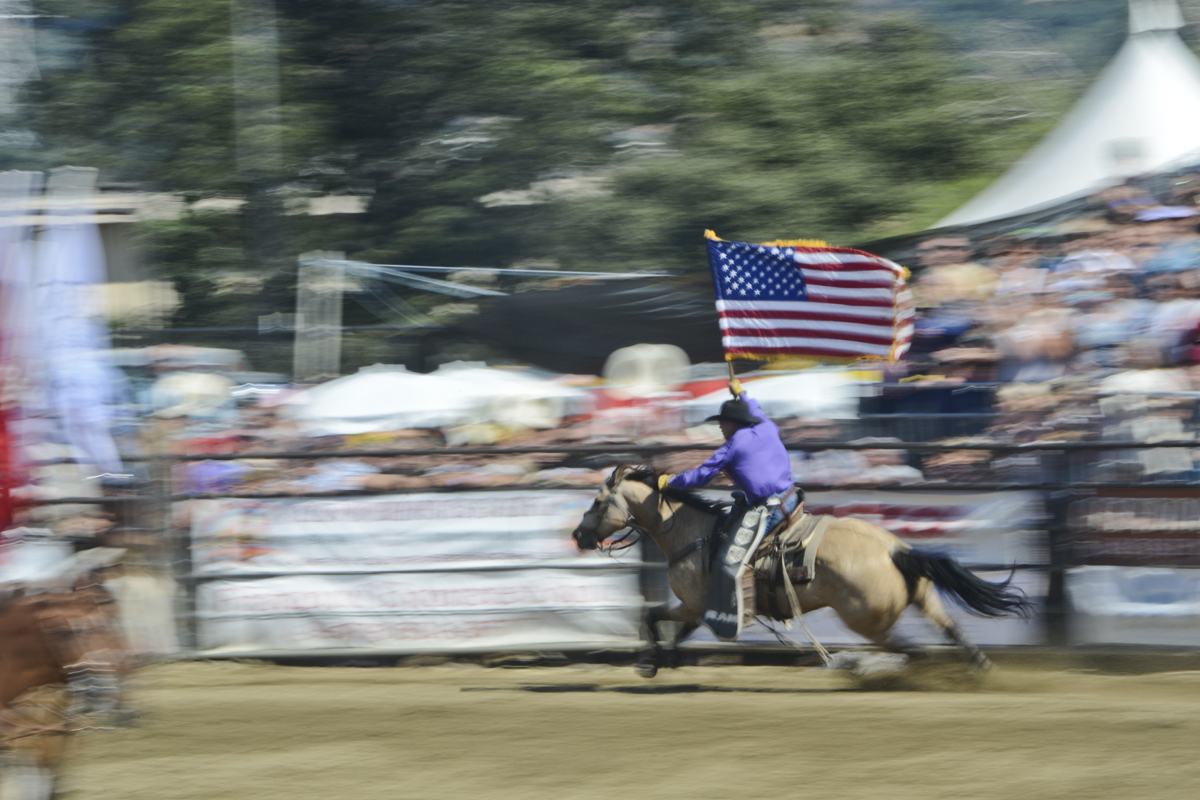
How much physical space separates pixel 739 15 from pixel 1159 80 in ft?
23.8

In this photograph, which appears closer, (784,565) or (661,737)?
(661,737)

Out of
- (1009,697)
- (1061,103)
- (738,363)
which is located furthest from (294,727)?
(1061,103)

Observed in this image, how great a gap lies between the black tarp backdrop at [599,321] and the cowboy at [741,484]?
13.7ft

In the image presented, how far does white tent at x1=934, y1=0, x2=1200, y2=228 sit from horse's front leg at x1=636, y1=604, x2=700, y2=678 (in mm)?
5348

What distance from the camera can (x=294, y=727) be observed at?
658 centimetres

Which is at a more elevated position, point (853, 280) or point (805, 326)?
point (853, 280)

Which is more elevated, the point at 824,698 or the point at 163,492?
the point at 163,492

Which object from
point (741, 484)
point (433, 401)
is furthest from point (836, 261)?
point (433, 401)

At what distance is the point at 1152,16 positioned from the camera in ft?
40.1

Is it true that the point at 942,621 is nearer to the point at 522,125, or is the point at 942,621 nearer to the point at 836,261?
the point at 836,261

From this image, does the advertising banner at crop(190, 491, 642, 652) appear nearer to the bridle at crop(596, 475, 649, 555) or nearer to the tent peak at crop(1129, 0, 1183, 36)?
the bridle at crop(596, 475, 649, 555)

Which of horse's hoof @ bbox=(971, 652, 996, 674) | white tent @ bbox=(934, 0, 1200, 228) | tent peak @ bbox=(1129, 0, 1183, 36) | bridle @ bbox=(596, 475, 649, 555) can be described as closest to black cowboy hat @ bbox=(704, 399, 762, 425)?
bridle @ bbox=(596, 475, 649, 555)

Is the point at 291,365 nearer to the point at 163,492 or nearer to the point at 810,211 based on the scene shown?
the point at 810,211

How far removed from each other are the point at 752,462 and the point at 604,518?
0.99m
